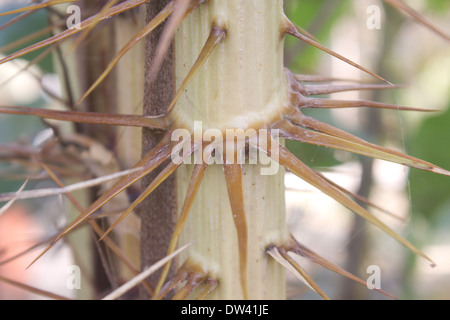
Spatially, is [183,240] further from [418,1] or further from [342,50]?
[342,50]

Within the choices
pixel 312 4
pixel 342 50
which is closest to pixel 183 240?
pixel 312 4

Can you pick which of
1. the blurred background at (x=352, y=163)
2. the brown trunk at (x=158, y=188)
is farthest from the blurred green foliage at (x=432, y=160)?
the brown trunk at (x=158, y=188)

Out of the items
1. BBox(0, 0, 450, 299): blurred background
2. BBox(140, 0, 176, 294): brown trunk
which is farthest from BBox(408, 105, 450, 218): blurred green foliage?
BBox(140, 0, 176, 294): brown trunk

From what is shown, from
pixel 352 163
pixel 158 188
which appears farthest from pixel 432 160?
pixel 158 188
